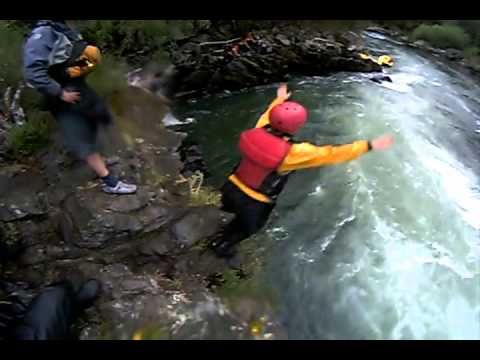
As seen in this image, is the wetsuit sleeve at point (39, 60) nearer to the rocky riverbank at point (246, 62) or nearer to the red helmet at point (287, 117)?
the red helmet at point (287, 117)

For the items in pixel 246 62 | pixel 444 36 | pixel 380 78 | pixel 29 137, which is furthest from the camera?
pixel 444 36

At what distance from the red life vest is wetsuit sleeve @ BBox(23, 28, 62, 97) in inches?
60.9

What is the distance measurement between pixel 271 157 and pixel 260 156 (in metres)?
0.10

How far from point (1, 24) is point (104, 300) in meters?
3.71

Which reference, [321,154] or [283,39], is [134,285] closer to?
[321,154]

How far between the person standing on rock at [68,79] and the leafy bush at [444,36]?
14.4 metres

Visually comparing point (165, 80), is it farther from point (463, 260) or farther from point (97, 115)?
point (463, 260)

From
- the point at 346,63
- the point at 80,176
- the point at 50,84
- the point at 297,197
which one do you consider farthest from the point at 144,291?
the point at 346,63

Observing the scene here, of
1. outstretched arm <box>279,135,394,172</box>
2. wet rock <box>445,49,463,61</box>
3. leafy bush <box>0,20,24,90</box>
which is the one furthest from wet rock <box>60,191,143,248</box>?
wet rock <box>445,49,463,61</box>

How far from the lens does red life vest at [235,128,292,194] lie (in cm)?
401

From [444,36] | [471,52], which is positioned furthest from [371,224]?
[444,36]

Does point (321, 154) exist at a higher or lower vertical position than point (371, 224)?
higher

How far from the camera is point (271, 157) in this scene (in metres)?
4.02

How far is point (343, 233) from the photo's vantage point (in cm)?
557
